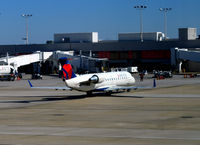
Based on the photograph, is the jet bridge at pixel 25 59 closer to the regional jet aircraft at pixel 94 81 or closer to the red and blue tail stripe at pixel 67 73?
the regional jet aircraft at pixel 94 81

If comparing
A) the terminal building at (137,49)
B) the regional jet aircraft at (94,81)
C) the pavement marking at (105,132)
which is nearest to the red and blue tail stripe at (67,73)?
the regional jet aircraft at (94,81)

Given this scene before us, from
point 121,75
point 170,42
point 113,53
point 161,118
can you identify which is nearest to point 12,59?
point 113,53

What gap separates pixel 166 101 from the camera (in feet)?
188

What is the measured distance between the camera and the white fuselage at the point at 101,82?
199 ft

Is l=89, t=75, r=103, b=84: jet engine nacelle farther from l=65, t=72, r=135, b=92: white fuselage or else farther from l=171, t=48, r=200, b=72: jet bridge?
l=171, t=48, r=200, b=72: jet bridge

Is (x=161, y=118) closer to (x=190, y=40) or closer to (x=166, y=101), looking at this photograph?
(x=166, y=101)

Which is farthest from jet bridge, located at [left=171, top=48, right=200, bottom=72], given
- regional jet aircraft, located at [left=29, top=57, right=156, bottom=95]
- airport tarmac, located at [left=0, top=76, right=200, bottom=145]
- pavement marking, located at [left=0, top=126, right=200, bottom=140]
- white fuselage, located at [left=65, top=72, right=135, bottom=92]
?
pavement marking, located at [left=0, top=126, right=200, bottom=140]

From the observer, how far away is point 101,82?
6462cm

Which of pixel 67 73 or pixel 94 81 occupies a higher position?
pixel 67 73

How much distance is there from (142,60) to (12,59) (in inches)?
1852

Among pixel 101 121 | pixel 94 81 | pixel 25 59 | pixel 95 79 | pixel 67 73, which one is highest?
pixel 25 59

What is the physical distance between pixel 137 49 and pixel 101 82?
102m

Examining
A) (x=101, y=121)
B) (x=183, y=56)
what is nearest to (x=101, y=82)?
(x=101, y=121)

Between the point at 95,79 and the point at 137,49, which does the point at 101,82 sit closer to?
the point at 95,79
